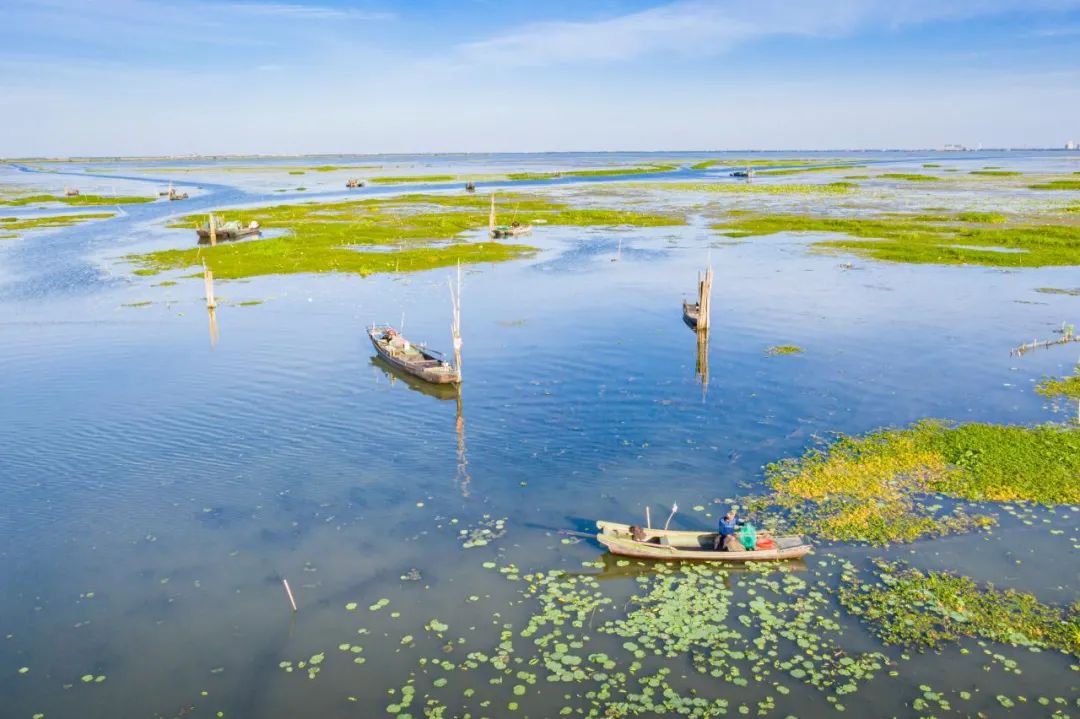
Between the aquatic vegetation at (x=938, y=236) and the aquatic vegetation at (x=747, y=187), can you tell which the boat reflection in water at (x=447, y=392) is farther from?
the aquatic vegetation at (x=747, y=187)

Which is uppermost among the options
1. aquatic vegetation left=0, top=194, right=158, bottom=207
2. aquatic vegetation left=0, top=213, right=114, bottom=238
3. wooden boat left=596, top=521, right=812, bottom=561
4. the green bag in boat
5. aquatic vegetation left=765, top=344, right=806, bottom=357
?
aquatic vegetation left=0, top=194, right=158, bottom=207

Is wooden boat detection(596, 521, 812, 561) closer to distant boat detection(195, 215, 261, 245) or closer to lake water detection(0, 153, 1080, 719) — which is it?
lake water detection(0, 153, 1080, 719)

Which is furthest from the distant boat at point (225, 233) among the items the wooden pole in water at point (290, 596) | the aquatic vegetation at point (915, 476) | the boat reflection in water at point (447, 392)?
the aquatic vegetation at point (915, 476)

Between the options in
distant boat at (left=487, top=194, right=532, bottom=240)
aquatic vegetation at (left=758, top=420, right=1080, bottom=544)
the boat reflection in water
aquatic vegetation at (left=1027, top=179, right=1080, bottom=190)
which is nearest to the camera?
aquatic vegetation at (left=758, top=420, right=1080, bottom=544)

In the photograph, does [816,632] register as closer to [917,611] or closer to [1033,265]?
[917,611]

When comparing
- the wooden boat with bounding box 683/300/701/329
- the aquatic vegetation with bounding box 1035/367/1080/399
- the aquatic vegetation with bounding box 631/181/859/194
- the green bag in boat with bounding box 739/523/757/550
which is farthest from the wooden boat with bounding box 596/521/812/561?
the aquatic vegetation with bounding box 631/181/859/194
